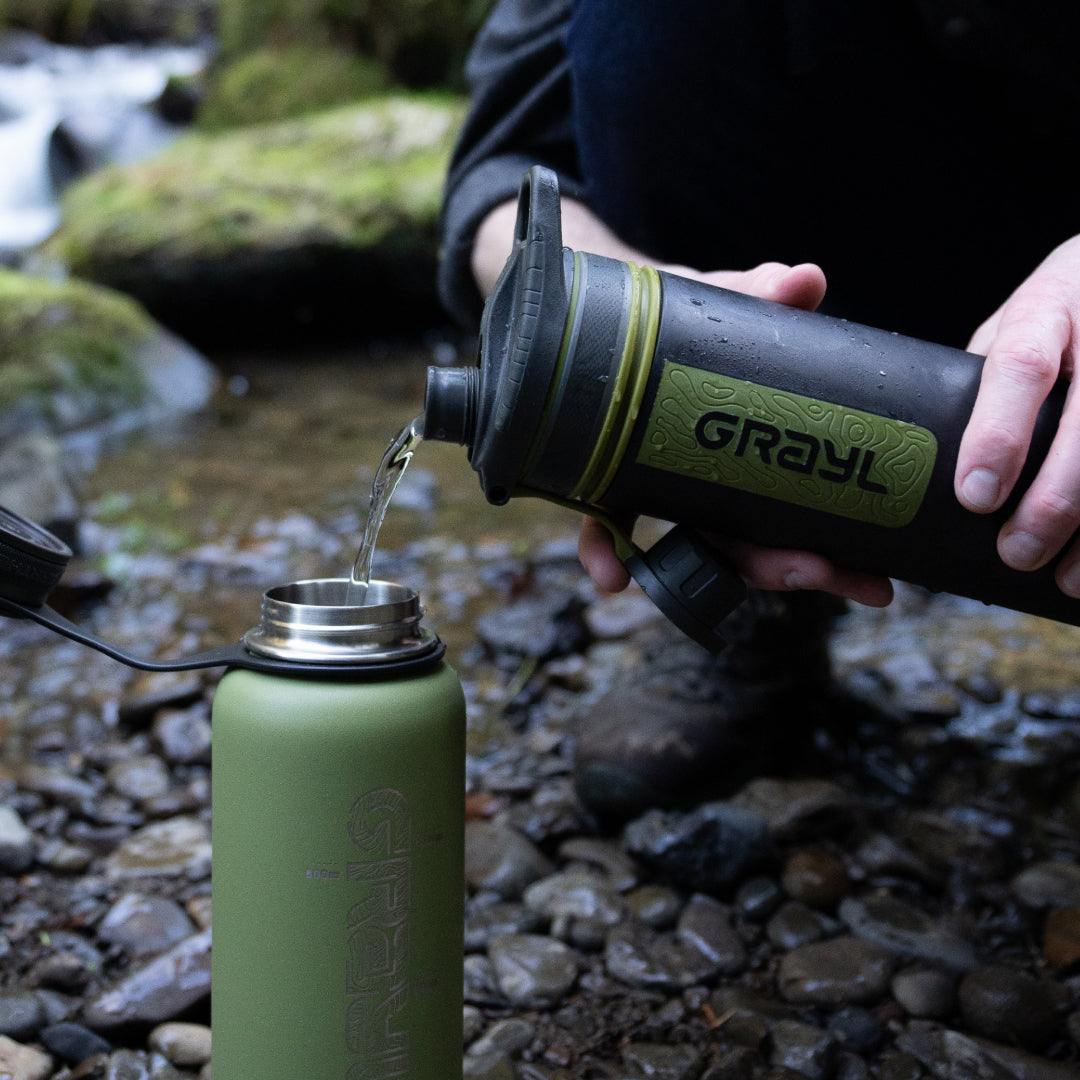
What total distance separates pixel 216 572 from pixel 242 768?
7.24 feet

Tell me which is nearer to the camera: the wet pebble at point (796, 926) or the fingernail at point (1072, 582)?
the fingernail at point (1072, 582)

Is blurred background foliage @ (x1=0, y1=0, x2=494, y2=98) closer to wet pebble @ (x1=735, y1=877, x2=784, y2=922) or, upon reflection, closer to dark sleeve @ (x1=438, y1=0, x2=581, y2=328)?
dark sleeve @ (x1=438, y1=0, x2=581, y2=328)

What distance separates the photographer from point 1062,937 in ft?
5.41

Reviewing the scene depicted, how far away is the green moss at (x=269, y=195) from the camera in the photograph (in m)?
6.46

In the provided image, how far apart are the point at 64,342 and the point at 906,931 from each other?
4.38 metres

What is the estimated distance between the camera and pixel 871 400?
1223mm

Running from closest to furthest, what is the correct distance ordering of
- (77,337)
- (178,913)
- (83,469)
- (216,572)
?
(178,913)
(216,572)
(83,469)
(77,337)

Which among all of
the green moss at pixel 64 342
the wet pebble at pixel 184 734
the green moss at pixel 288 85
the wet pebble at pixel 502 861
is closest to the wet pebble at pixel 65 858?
the wet pebble at pixel 184 734

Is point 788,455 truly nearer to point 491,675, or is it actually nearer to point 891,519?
point 891,519

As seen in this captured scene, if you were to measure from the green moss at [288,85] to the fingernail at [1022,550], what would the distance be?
823 centimetres

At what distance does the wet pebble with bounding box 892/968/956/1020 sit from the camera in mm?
1521

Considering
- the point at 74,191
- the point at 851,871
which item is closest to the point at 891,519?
the point at 851,871

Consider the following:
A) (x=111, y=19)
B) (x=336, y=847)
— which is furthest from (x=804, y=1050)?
(x=111, y=19)

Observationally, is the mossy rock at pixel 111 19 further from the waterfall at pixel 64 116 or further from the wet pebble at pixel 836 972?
the wet pebble at pixel 836 972
